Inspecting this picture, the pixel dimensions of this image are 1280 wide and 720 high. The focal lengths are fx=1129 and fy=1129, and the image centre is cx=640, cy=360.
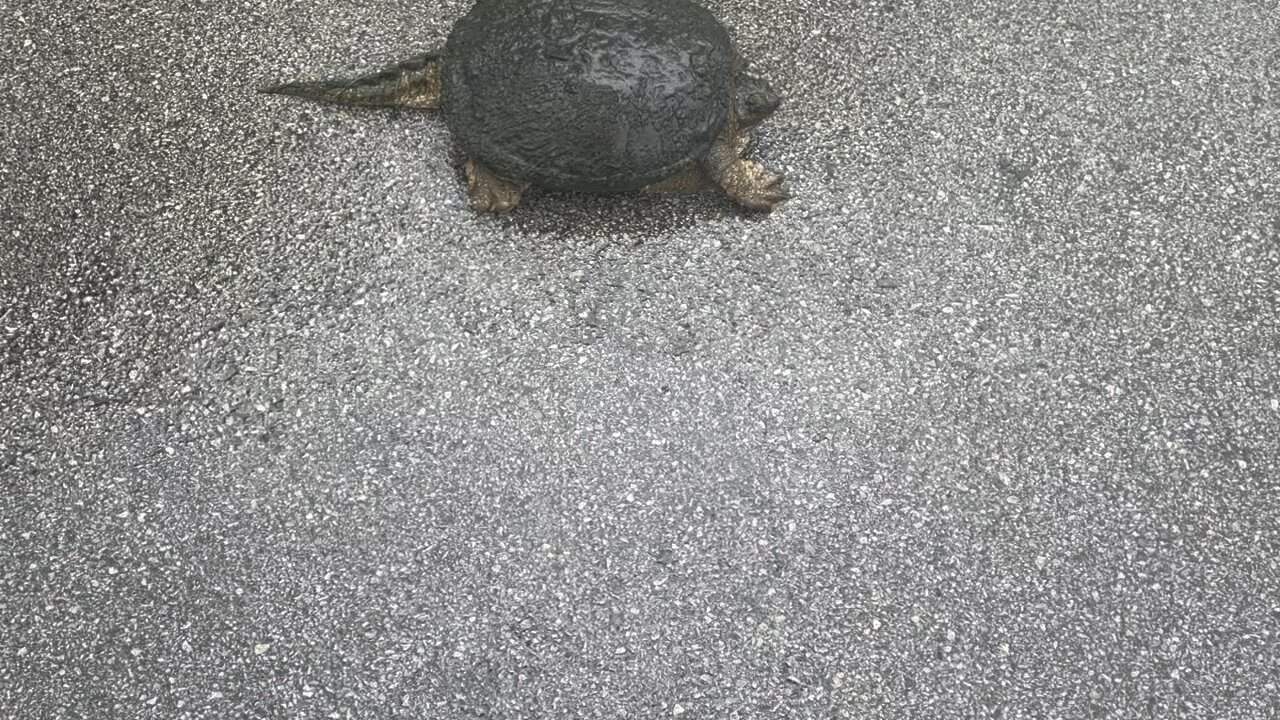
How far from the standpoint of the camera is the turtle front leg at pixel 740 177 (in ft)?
5.23

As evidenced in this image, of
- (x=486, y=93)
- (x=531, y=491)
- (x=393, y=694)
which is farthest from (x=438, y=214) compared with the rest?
(x=393, y=694)

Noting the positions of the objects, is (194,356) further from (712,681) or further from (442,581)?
(712,681)

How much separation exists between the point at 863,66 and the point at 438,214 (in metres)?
0.70

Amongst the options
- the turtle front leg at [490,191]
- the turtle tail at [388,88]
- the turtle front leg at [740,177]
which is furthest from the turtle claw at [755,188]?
the turtle tail at [388,88]

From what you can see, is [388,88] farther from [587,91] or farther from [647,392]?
[647,392]

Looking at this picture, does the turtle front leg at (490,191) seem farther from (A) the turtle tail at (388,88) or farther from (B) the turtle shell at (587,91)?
(A) the turtle tail at (388,88)

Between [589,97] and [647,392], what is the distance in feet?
1.26

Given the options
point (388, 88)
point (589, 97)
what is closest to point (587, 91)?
point (589, 97)

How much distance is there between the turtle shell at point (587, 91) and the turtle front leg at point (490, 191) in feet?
0.14

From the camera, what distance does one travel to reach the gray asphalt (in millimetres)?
1307

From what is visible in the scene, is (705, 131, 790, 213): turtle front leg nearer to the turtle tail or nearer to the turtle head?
the turtle head

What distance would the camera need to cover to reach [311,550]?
1.36 m

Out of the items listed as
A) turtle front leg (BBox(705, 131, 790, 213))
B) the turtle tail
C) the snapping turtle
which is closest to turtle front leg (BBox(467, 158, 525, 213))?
the snapping turtle

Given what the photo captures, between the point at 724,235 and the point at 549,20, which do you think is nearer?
the point at 549,20
